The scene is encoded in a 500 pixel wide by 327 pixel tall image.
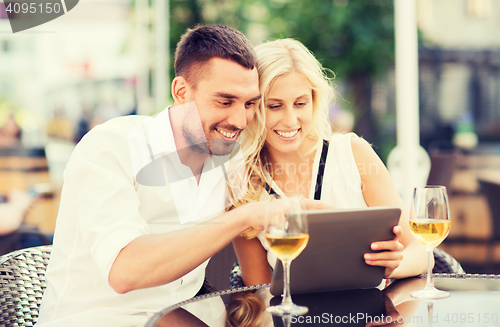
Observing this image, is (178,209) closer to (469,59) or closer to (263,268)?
(263,268)

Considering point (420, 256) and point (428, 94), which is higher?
point (428, 94)

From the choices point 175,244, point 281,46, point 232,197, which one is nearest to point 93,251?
point 175,244

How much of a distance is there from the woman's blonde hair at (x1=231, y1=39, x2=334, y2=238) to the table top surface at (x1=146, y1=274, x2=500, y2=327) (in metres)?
0.60

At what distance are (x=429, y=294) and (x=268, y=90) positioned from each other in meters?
0.98

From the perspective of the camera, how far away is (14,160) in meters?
4.07

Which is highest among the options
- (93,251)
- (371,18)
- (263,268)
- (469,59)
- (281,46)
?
(371,18)

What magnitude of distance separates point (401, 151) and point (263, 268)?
2499 millimetres

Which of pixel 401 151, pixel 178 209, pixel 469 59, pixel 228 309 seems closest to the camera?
pixel 228 309

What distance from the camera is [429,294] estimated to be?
1.29 meters

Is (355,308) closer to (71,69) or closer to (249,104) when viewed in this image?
(249,104)

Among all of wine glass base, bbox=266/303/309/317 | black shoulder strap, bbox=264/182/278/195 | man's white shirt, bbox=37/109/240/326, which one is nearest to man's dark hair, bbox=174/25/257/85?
man's white shirt, bbox=37/109/240/326

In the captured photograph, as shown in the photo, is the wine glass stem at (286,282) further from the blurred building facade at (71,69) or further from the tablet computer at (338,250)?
the blurred building facade at (71,69)

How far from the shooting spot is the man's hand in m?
1.25

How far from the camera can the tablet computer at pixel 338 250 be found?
116 centimetres
